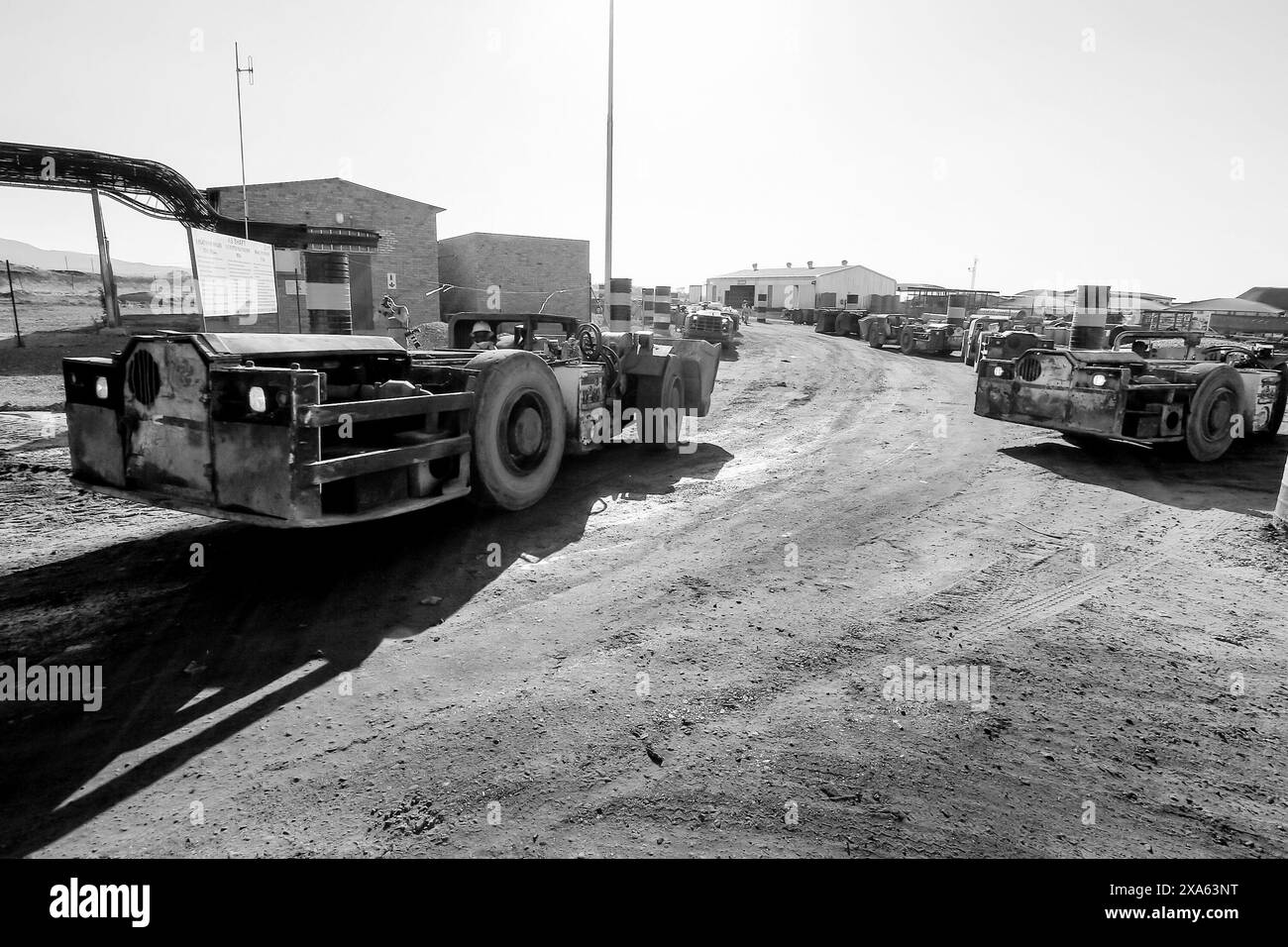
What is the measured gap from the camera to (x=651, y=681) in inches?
140

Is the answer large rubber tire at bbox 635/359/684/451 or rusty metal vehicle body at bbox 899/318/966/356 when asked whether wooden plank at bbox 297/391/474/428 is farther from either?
rusty metal vehicle body at bbox 899/318/966/356

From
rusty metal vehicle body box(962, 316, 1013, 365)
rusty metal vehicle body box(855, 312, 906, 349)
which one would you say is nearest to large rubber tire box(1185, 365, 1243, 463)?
rusty metal vehicle body box(962, 316, 1013, 365)

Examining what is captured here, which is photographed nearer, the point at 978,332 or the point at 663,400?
the point at 663,400

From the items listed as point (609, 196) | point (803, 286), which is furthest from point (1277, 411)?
point (803, 286)

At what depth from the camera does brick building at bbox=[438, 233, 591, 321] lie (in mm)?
31484

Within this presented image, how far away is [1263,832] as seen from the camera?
2621 mm

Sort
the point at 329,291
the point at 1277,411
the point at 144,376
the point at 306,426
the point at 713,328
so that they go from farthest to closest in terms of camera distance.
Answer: the point at 713,328, the point at 1277,411, the point at 329,291, the point at 144,376, the point at 306,426

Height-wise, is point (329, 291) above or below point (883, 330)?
below

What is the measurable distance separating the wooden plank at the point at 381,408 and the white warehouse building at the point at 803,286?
53141 millimetres

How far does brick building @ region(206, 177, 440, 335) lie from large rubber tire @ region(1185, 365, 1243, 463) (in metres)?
20.2

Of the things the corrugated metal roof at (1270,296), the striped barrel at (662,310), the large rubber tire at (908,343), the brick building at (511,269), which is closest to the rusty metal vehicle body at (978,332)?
the large rubber tire at (908,343)

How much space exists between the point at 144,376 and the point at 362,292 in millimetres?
21465

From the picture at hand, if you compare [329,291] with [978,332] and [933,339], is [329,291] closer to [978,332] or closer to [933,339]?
[978,332]

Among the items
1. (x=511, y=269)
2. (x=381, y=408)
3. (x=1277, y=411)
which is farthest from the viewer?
(x=511, y=269)
